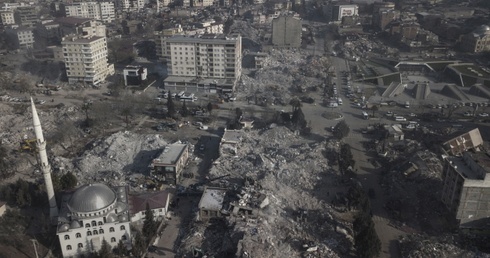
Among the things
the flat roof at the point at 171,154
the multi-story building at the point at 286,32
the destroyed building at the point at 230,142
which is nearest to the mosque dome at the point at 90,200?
the flat roof at the point at 171,154

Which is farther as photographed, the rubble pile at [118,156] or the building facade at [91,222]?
the rubble pile at [118,156]

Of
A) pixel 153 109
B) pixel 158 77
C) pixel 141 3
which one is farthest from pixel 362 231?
pixel 141 3

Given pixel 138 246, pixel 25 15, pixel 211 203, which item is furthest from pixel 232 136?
pixel 25 15

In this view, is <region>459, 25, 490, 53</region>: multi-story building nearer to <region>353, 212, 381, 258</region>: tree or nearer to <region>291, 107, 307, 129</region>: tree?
<region>291, 107, 307, 129</region>: tree

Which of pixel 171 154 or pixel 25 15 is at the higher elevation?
pixel 25 15

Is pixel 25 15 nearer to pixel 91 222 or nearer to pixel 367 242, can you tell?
pixel 91 222

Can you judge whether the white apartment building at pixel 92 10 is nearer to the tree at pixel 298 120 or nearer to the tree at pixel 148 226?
the tree at pixel 298 120

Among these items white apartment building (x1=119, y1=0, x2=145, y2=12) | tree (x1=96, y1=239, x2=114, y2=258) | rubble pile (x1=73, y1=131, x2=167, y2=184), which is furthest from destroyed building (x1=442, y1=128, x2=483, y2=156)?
white apartment building (x1=119, y1=0, x2=145, y2=12)
